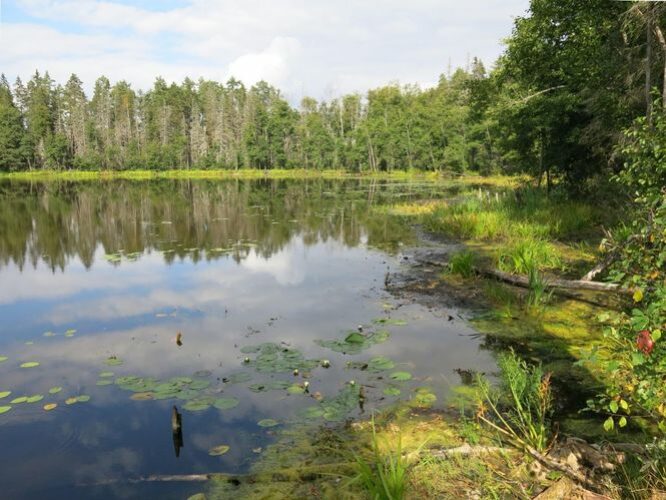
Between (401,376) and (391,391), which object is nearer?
(391,391)

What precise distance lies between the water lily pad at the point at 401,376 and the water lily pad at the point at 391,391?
1.05 feet

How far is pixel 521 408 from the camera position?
16.4ft

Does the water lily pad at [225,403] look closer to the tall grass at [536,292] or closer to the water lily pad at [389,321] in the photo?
the water lily pad at [389,321]

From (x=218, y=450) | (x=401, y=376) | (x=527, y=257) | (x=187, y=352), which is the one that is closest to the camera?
(x=218, y=450)

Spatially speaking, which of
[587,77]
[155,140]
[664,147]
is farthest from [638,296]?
[155,140]

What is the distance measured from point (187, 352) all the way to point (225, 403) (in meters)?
2.16

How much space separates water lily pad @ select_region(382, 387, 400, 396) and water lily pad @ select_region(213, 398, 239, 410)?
78.5 inches

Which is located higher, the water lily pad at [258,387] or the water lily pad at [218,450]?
the water lily pad at [258,387]

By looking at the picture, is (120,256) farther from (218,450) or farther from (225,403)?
(218,450)

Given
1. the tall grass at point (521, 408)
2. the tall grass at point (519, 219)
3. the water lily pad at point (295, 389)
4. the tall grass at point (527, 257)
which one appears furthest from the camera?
the tall grass at point (519, 219)

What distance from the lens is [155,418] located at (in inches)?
239

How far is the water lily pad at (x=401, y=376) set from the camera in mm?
6920

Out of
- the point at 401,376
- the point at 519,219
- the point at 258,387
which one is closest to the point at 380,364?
the point at 401,376

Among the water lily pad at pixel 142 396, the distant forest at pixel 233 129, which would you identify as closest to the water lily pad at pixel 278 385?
the water lily pad at pixel 142 396
